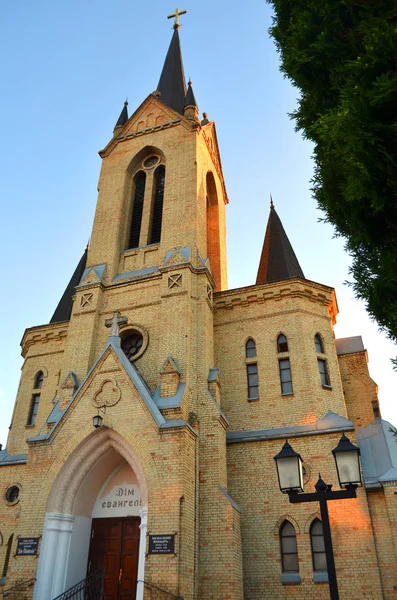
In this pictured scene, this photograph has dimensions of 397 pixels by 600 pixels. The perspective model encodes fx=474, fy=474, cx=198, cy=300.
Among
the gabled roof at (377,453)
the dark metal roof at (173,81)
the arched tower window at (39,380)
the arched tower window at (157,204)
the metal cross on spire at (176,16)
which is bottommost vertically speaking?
the gabled roof at (377,453)

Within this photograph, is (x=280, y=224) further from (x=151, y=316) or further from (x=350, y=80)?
(x=350, y=80)

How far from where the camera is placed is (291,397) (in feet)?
51.4

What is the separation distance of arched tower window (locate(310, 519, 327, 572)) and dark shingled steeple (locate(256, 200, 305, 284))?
868 cm

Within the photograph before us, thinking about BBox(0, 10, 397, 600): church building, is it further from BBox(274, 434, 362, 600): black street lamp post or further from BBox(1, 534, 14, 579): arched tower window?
BBox(274, 434, 362, 600): black street lamp post

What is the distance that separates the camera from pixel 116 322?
15.6 m

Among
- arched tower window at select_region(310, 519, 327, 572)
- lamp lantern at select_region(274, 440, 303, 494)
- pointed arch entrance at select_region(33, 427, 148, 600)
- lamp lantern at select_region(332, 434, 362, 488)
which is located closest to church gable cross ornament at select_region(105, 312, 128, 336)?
pointed arch entrance at select_region(33, 427, 148, 600)

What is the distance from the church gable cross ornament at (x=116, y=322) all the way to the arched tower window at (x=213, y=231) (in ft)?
21.7

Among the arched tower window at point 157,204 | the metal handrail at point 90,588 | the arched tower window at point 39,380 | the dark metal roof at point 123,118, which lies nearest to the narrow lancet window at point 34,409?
the arched tower window at point 39,380

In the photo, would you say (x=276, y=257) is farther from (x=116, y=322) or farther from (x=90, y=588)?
(x=90, y=588)

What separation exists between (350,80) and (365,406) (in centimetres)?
1422

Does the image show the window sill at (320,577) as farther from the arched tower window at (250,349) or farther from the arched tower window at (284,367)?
the arched tower window at (250,349)

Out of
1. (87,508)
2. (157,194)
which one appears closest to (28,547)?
(87,508)

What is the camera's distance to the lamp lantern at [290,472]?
6875 mm

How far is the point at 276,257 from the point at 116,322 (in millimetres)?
8061
